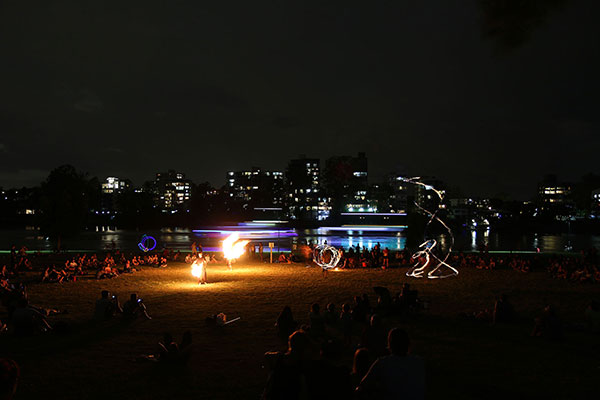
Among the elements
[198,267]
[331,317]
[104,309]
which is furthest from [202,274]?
[331,317]

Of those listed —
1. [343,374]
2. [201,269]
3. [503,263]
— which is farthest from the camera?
[503,263]

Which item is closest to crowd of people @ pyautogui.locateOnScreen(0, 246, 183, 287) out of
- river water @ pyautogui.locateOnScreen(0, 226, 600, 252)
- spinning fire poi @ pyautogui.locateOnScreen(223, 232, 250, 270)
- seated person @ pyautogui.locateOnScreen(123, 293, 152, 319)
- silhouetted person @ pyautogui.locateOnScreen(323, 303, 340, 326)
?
spinning fire poi @ pyautogui.locateOnScreen(223, 232, 250, 270)

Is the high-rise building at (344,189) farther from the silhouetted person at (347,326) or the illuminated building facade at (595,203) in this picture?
the silhouetted person at (347,326)

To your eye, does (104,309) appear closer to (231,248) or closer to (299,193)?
(231,248)

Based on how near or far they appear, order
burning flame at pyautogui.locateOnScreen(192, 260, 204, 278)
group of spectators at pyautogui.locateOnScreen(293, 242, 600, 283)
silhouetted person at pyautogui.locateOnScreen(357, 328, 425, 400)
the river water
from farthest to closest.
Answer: the river water → group of spectators at pyautogui.locateOnScreen(293, 242, 600, 283) → burning flame at pyautogui.locateOnScreen(192, 260, 204, 278) → silhouetted person at pyautogui.locateOnScreen(357, 328, 425, 400)

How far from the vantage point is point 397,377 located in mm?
4656

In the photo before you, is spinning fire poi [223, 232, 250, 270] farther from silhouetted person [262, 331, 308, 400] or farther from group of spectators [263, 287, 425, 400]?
silhouetted person [262, 331, 308, 400]

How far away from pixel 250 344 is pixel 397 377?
7007mm

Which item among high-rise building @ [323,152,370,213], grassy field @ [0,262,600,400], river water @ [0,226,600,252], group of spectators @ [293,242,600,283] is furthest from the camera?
high-rise building @ [323,152,370,213]

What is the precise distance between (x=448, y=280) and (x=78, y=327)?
1600 centimetres


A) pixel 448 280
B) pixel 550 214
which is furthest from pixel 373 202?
pixel 448 280

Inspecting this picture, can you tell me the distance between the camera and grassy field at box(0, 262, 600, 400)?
8305 millimetres

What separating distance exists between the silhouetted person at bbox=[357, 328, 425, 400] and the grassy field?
373cm

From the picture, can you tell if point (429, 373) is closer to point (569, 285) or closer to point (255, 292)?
point (255, 292)
